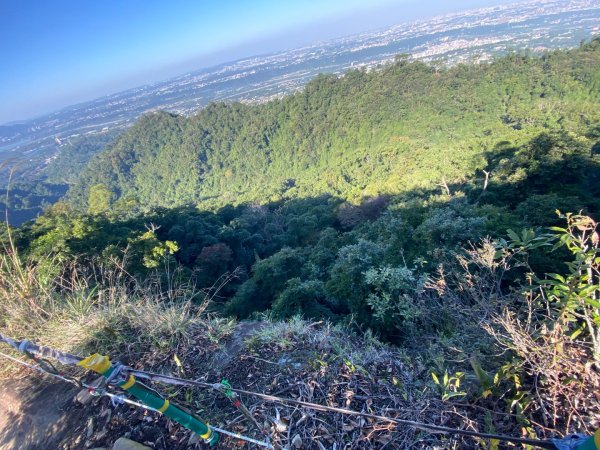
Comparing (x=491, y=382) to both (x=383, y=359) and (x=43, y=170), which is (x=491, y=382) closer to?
(x=383, y=359)

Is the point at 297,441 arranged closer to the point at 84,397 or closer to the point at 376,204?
the point at 84,397

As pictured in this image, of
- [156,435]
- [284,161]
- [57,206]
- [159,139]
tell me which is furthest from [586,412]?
[159,139]

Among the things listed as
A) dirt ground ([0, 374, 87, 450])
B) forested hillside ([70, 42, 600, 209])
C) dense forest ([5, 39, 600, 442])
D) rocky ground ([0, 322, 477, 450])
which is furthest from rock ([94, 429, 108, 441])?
forested hillside ([70, 42, 600, 209])

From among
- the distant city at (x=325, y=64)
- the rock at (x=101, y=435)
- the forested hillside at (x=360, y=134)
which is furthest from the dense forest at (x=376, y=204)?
the distant city at (x=325, y=64)

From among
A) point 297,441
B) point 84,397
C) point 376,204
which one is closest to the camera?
point 297,441

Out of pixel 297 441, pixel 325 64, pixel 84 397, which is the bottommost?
pixel 297 441

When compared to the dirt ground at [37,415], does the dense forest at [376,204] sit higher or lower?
lower

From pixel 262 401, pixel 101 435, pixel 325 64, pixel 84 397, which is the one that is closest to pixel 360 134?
pixel 262 401

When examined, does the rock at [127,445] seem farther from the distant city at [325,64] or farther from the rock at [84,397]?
the distant city at [325,64]

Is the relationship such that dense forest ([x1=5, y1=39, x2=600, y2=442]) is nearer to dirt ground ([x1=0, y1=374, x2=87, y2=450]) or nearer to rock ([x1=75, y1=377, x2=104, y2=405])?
dirt ground ([x1=0, y1=374, x2=87, y2=450])
